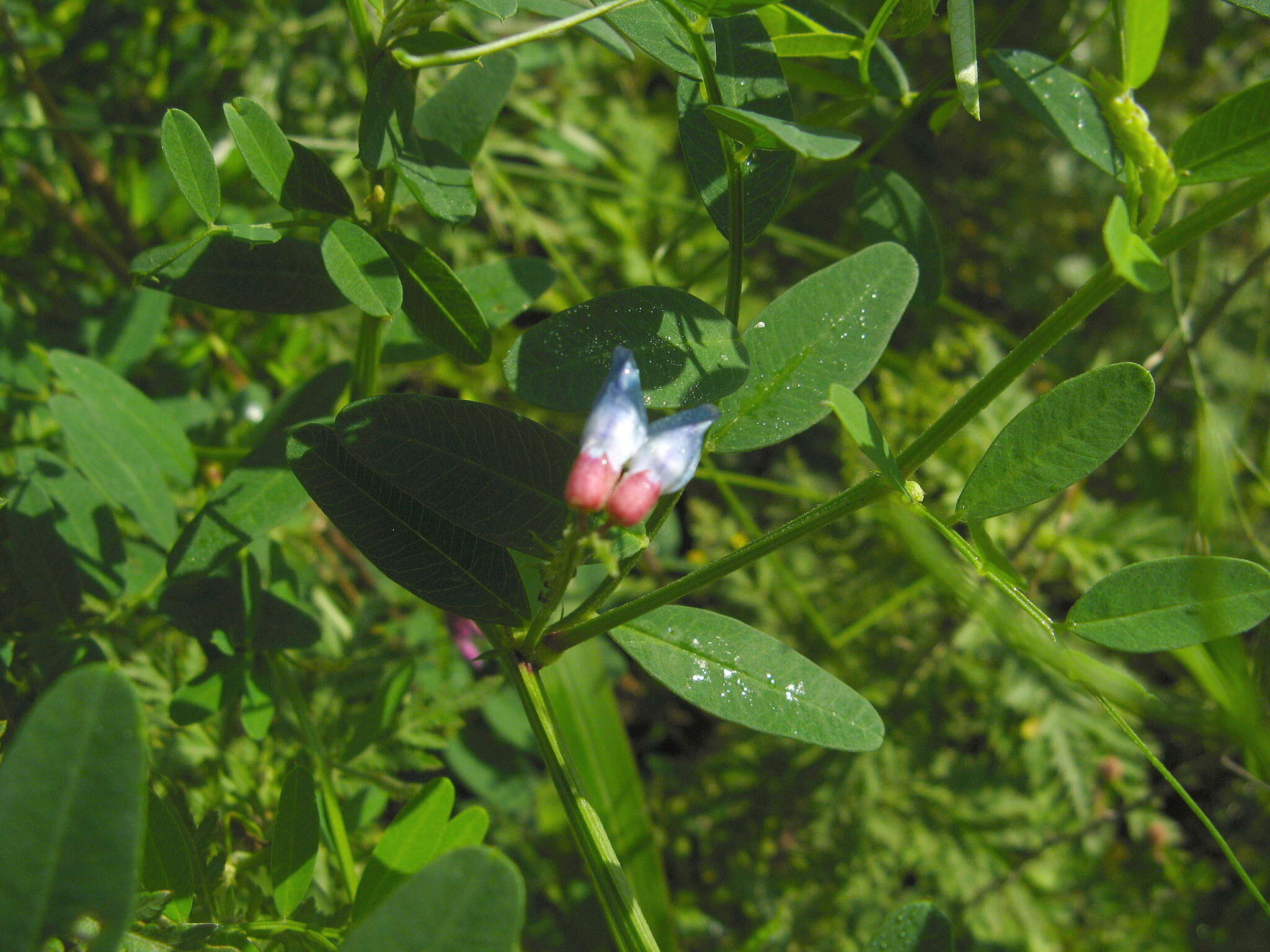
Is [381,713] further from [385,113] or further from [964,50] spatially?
[964,50]

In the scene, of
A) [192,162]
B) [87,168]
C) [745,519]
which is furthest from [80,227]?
[745,519]

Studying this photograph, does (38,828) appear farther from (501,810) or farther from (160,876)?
(501,810)

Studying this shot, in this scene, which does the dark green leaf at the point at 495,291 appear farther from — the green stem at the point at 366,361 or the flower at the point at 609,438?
the flower at the point at 609,438

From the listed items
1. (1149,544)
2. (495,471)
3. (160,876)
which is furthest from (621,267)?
(160,876)

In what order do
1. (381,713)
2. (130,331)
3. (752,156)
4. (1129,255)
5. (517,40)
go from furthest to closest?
(130,331)
(381,713)
(752,156)
(517,40)
(1129,255)

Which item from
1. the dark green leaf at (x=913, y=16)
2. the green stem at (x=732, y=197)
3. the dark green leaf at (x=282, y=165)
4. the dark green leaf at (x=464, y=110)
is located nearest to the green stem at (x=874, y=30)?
the dark green leaf at (x=913, y=16)

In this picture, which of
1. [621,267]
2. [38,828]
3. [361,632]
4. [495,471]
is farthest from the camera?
[621,267]
